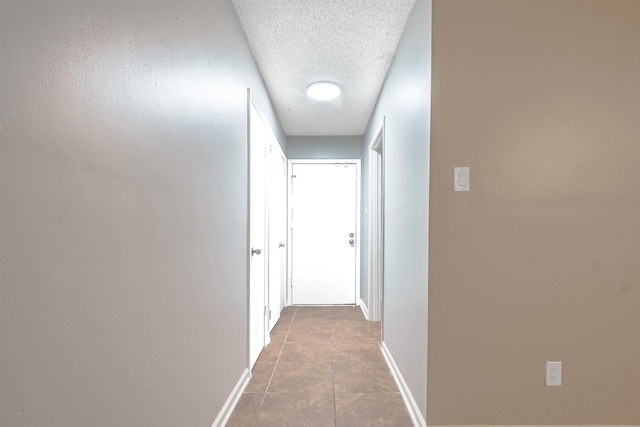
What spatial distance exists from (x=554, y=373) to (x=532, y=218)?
0.75 m

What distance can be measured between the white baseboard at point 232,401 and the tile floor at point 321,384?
36 mm

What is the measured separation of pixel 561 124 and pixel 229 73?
175cm

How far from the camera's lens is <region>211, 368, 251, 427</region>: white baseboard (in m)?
1.76

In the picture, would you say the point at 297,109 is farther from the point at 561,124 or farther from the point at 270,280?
the point at 561,124

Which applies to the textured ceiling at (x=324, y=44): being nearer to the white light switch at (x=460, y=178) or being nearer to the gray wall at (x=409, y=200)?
the gray wall at (x=409, y=200)

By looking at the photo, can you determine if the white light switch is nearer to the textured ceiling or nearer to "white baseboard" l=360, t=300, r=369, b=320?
the textured ceiling

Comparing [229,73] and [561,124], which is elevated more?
[229,73]

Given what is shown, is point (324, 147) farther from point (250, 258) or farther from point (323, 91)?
point (250, 258)

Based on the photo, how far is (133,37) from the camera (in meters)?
0.99

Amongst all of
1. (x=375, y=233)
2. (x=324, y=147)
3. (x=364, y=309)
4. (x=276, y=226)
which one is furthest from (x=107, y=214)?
(x=324, y=147)

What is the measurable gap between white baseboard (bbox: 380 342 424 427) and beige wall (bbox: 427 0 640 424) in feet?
0.57

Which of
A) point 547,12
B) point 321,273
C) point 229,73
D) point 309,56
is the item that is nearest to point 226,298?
point 229,73

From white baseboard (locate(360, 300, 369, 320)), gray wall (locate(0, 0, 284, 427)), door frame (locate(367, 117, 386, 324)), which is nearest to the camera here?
gray wall (locate(0, 0, 284, 427))

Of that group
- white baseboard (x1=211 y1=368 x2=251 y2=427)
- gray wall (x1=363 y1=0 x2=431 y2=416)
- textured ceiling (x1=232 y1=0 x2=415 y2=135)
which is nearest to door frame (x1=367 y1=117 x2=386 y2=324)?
textured ceiling (x1=232 y1=0 x2=415 y2=135)
